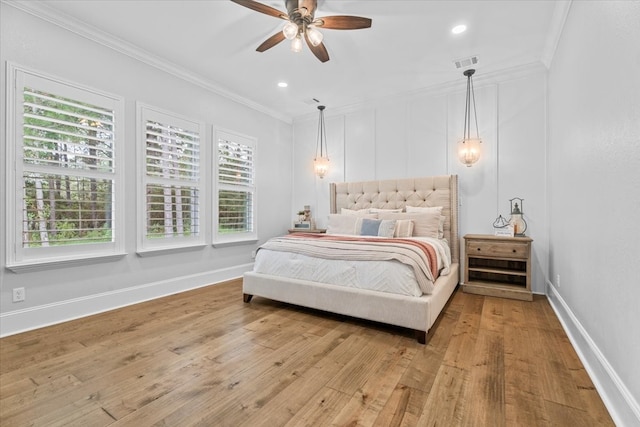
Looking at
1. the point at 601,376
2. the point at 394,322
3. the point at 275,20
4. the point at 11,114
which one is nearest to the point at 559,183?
the point at 601,376

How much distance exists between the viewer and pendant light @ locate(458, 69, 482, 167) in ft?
12.7

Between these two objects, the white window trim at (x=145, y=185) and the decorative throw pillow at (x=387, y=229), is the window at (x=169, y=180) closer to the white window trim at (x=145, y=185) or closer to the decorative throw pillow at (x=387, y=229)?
the white window trim at (x=145, y=185)

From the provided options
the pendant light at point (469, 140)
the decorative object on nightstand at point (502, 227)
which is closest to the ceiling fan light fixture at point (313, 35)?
the pendant light at point (469, 140)

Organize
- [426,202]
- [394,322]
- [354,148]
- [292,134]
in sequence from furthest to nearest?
[292,134], [354,148], [426,202], [394,322]

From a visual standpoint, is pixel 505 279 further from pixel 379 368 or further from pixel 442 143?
pixel 379 368

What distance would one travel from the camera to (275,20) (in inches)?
111

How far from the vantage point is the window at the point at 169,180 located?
3432 millimetres

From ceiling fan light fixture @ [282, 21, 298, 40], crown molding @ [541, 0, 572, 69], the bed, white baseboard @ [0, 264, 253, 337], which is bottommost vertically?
white baseboard @ [0, 264, 253, 337]

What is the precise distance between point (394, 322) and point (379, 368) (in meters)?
0.54

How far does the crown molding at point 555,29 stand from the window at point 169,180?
13.5ft

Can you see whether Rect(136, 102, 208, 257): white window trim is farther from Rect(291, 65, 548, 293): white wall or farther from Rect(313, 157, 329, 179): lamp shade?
Rect(291, 65, 548, 293): white wall

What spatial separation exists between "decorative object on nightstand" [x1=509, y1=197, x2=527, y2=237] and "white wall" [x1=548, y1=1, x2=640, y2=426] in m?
0.90

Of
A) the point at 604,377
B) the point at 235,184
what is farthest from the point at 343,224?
the point at 604,377

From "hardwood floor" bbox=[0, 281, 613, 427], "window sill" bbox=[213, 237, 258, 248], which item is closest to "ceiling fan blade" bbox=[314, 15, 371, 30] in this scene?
"hardwood floor" bbox=[0, 281, 613, 427]
